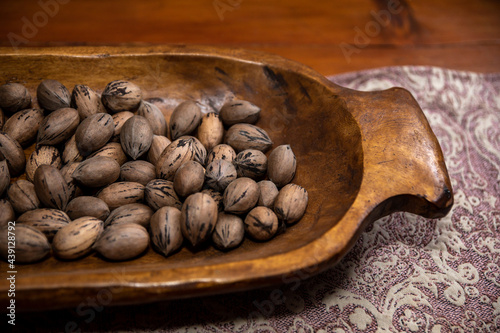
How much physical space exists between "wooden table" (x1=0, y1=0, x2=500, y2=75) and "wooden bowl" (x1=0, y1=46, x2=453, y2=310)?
42 cm

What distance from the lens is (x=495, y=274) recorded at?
93 cm

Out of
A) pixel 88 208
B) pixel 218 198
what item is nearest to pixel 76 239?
pixel 88 208

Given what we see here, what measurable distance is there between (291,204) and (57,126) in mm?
572

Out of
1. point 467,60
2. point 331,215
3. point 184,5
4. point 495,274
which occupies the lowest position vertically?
point 495,274

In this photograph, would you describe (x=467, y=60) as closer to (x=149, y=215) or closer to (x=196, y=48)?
(x=196, y=48)

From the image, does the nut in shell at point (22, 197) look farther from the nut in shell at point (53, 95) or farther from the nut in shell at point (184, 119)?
the nut in shell at point (184, 119)

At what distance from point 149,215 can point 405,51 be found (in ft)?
3.81

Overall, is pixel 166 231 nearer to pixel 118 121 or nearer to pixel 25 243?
pixel 25 243

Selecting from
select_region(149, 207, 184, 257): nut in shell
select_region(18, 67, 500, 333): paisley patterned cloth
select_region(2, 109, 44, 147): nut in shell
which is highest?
select_region(2, 109, 44, 147): nut in shell

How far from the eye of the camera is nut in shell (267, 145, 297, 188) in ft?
3.03

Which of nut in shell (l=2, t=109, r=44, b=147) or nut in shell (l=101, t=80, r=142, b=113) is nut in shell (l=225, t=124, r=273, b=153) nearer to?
nut in shell (l=101, t=80, r=142, b=113)

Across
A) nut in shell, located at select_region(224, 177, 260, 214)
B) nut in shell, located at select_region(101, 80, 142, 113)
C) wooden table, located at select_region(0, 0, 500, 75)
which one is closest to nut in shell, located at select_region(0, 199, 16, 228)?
nut in shell, located at select_region(101, 80, 142, 113)

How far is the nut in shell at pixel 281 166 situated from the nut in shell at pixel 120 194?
0.98 feet

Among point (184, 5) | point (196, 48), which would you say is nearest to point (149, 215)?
point (196, 48)
